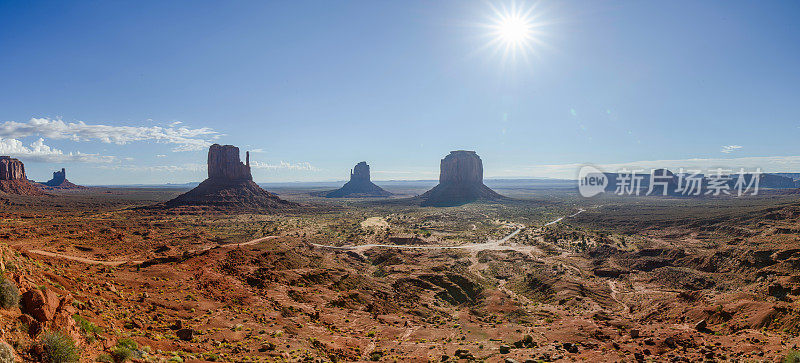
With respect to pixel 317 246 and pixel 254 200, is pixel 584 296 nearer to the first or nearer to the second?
pixel 317 246

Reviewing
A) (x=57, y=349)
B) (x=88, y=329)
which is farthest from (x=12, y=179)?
(x=57, y=349)

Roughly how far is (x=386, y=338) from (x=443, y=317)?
29.0 ft

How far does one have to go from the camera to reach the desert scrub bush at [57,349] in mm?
11133

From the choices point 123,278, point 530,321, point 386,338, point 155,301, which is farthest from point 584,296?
point 123,278

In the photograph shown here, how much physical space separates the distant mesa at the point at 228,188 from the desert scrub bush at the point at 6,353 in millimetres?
116991

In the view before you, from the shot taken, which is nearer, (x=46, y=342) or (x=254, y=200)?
(x=46, y=342)

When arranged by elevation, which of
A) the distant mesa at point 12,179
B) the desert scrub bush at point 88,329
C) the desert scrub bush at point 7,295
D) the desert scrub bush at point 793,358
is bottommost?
the desert scrub bush at point 793,358

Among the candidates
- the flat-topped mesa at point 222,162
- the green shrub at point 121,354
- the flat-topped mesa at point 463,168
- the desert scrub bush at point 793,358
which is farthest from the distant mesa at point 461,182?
the green shrub at point 121,354

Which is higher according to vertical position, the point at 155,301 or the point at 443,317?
the point at 155,301

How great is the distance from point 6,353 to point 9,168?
236 metres

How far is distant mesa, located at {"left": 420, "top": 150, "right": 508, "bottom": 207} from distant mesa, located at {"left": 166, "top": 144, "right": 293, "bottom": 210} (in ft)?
258

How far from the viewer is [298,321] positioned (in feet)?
90.1

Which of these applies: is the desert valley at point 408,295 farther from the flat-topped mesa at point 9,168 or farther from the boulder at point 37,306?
the flat-topped mesa at point 9,168

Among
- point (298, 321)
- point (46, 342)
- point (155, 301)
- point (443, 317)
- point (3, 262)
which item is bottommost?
point (443, 317)
